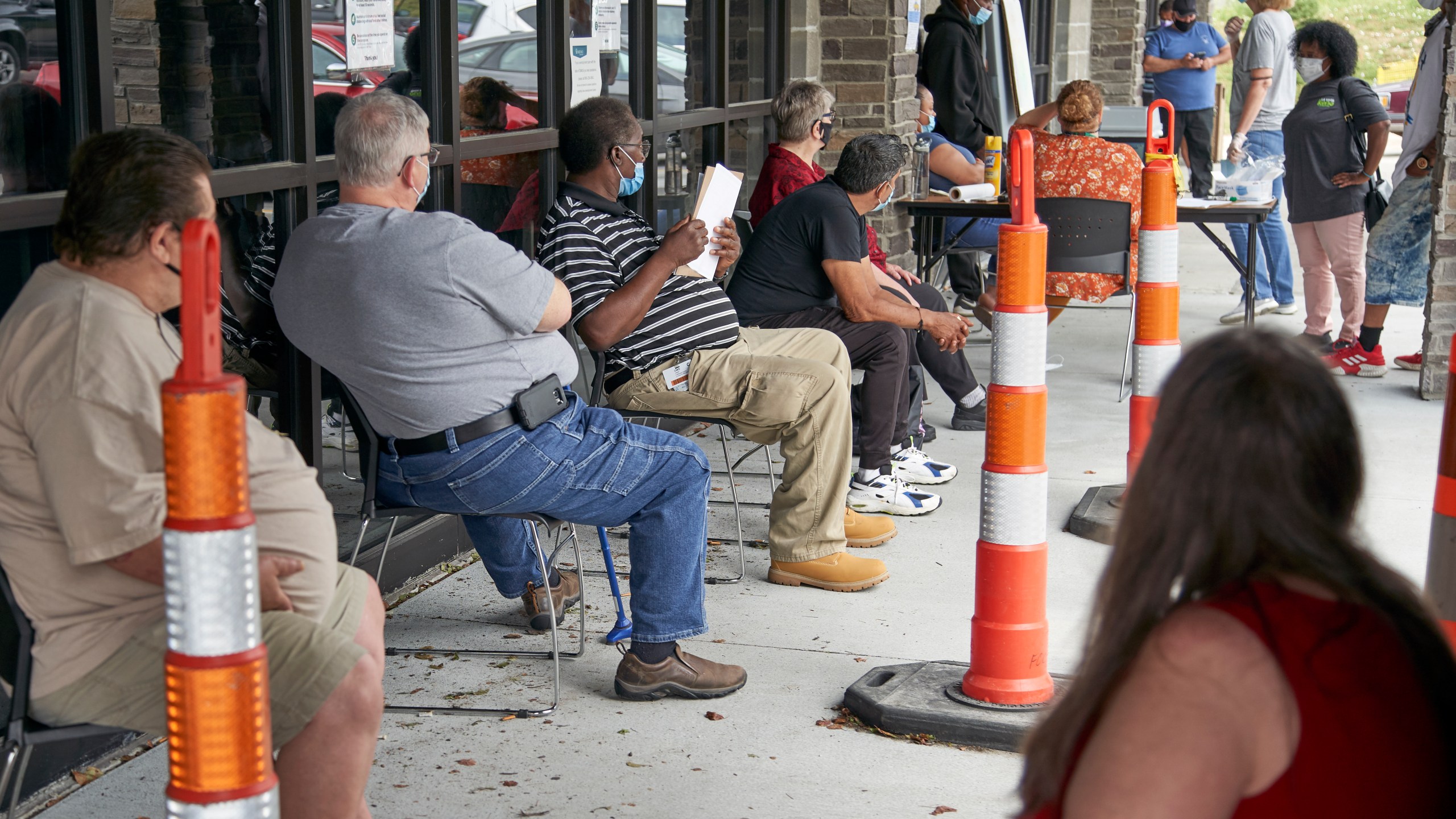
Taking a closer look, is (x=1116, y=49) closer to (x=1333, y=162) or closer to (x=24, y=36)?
(x=1333, y=162)

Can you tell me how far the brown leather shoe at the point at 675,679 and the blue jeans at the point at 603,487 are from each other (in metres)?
0.06

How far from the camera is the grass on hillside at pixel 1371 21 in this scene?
24.2 metres

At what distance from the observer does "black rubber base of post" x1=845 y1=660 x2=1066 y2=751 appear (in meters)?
3.10

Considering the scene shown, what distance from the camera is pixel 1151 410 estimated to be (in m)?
1.36

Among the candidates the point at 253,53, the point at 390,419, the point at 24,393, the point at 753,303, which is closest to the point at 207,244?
the point at 24,393

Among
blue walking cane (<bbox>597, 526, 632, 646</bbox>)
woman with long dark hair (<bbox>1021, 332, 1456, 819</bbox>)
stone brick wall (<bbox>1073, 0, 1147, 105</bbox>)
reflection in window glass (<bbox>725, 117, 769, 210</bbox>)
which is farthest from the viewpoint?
stone brick wall (<bbox>1073, 0, 1147, 105</bbox>)

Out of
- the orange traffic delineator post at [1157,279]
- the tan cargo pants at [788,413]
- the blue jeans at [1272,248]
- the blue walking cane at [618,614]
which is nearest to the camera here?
the blue walking cane at [618,614]

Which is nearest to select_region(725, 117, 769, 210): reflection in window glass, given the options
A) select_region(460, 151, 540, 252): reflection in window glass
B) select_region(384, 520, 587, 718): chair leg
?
select_region(460, 151, 540, 252): reflection in window glass

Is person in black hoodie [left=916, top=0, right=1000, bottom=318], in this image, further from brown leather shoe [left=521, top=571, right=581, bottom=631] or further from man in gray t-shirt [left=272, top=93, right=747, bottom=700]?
man in gray t-shirt [left=272, top=93, right=747, bottom=700]

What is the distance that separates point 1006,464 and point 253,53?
198 cm

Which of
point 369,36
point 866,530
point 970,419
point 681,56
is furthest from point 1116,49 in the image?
point 369,36

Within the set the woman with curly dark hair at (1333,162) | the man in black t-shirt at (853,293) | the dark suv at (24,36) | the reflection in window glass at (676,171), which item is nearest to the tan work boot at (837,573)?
the man in black t-shirt at (853,293)

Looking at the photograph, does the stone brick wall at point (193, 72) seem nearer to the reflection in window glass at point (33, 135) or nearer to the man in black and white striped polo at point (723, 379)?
the reflection in window glass at point (33, 135)

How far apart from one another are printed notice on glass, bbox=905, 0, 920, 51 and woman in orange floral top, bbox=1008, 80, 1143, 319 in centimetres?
98
